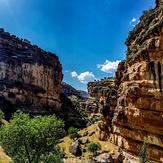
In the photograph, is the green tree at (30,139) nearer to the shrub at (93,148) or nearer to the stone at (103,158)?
the stone at (103,158)

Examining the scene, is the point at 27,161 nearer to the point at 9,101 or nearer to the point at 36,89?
the point at 9,101

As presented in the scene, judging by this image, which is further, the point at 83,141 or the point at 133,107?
the point at 83,141

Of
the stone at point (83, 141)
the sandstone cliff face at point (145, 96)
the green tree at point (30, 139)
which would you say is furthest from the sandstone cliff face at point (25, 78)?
the green tree at point (30, 139)

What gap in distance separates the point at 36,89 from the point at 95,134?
74.2 meters

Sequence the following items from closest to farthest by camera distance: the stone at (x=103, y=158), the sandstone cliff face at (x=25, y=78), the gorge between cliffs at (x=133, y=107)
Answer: the gorge between cliffs at (x=133, y=107) < the stone at (x=103, y=158) < the sandstone cliff face at (x=25, y=78)

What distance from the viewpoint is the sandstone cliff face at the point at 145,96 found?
73.3 meters

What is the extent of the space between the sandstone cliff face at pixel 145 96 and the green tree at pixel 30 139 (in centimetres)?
2648

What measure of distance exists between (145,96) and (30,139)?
3156 cm

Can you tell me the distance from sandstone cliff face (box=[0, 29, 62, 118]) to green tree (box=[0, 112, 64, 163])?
349 feet

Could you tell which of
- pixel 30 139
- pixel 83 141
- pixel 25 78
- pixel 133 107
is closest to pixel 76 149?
pixel 83 141

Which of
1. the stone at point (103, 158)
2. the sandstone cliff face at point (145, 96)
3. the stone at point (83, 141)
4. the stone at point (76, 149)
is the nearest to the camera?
the sandstone cliff face at point (145, 96)

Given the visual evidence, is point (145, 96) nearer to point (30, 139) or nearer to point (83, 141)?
A: point (30, 139)

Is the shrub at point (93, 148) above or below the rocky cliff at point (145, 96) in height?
below

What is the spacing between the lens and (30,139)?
51.8m
